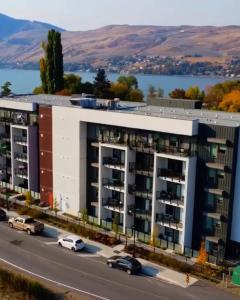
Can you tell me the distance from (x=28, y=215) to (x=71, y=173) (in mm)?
7414

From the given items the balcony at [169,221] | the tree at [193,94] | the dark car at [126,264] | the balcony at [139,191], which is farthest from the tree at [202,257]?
the tree at [193,94]

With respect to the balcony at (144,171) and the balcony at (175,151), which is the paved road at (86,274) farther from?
the balcony at (175,151)

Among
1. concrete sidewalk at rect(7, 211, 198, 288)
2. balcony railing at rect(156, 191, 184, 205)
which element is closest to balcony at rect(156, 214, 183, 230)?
balcony railing at rect(156, 191, 184, 205)

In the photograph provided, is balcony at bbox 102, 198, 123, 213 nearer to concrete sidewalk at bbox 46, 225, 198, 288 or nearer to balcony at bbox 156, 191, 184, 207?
concrete sidewalk at bbox 46, 225, 198, 288

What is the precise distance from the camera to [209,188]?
44.4 metres

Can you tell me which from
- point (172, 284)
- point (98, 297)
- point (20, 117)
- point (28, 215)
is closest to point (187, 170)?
point (172, 284)

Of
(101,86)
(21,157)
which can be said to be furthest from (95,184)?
(101,86)

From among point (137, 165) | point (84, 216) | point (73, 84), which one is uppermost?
point (73, 84)

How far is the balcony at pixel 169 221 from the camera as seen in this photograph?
46625 millimetres

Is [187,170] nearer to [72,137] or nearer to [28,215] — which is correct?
[72,137]

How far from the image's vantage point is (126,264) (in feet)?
139

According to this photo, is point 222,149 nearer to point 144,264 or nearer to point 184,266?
point 184,266

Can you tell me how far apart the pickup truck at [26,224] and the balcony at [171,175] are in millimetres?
15316

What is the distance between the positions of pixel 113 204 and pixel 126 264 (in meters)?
11.2
